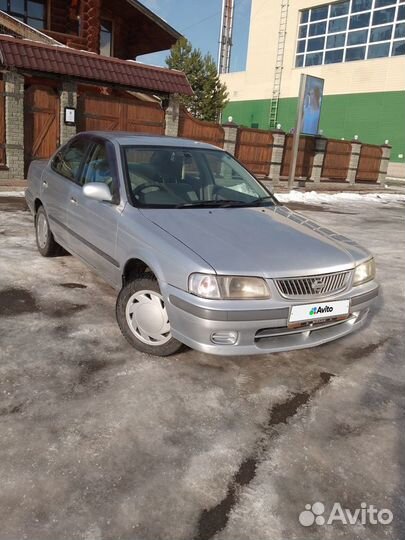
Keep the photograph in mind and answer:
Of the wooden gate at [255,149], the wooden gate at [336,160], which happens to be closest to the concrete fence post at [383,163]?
the wooden gate at [336,160]

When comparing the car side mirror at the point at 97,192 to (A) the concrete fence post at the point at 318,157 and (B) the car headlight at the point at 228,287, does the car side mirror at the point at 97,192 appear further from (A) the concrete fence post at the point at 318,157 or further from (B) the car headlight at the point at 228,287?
(A) the concrete fence post at the point at 318,157

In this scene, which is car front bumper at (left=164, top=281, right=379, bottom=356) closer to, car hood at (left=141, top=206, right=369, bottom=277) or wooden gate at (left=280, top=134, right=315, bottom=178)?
car hood at (left=141, top=206, right=369, bottom=277)

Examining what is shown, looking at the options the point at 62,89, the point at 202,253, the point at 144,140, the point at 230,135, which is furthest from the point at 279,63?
the point at 202,253

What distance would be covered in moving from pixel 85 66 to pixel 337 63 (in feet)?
90.9

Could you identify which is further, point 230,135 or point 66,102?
point 230,135

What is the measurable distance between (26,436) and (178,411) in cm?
86

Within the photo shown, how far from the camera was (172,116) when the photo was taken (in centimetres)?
1455

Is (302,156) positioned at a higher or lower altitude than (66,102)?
lower

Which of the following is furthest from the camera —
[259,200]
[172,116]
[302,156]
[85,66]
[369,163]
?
[369,163]

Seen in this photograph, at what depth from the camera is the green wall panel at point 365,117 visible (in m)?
32.2

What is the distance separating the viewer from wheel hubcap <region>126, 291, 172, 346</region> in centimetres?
321

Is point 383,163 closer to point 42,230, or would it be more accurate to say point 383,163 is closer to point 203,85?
point 203,85

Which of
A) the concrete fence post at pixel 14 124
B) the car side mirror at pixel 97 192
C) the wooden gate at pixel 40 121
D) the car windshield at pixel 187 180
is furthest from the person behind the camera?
the wooden gate at pixel 40 121

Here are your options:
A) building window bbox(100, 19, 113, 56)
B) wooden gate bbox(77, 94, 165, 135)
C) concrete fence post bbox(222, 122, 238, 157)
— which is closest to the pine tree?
building window bbox(100, 19, 113, 56)
